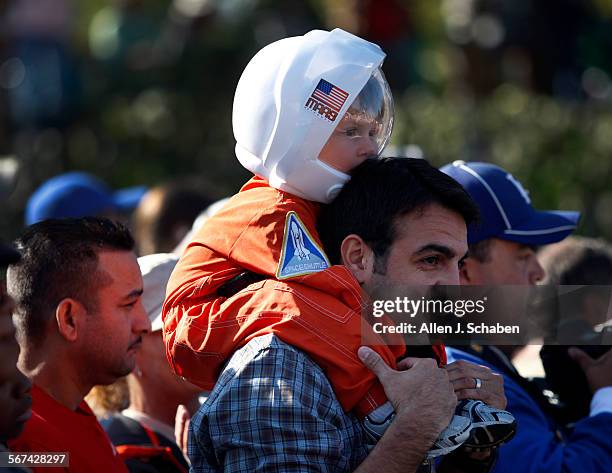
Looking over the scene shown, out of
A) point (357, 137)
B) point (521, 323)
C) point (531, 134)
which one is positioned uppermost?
point (357, 137)

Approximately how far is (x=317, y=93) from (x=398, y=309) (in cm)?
→ 65

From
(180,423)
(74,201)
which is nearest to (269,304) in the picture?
(180,423)

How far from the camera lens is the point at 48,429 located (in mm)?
3311

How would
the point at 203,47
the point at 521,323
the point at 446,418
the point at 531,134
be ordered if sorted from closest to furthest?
the point at 446,418 → the point at 521,323 → the point at 531,134 → the point at 203,47

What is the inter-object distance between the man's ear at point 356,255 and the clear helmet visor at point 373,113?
29 centimetres

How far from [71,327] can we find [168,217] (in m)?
3.14

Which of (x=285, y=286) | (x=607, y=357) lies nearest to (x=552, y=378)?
(x=607, y=357)

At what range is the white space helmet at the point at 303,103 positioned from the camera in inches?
126

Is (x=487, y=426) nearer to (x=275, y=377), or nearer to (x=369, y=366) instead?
(x=369, y=366)

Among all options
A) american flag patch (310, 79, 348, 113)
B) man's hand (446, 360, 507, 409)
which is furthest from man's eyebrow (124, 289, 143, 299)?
man's hand (446, 360, 507, 409)

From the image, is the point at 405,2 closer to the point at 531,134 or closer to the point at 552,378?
the point at 531,134

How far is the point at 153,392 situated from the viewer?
4.34 metres

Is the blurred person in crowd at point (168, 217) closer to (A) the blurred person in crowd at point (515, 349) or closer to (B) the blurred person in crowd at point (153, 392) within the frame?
(B) the blurred person in crowd at point (153, 392)

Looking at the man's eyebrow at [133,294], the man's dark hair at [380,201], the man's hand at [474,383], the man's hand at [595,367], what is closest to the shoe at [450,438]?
the man's hand at [474,383]
